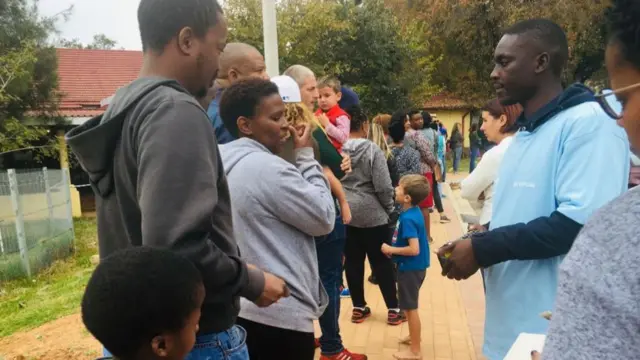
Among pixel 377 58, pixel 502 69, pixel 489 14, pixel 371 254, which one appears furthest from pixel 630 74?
pixel 377 58

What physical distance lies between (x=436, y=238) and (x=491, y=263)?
6.74 meters

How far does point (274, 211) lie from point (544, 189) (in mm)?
1086

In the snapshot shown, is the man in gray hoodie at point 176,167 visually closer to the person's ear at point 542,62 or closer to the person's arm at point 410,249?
the person's ear at point 542,62

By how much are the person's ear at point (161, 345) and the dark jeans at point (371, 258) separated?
3340mm

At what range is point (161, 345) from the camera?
1.41m

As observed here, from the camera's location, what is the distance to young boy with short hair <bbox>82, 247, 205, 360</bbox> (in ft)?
4.37

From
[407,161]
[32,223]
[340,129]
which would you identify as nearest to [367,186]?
[340,129]

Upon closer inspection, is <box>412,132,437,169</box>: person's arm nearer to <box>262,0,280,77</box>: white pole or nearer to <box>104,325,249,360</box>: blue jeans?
<box>262,0,280,77</box>: white pole

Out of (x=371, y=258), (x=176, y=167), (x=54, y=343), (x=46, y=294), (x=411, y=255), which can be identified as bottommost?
(x=46, y=294)

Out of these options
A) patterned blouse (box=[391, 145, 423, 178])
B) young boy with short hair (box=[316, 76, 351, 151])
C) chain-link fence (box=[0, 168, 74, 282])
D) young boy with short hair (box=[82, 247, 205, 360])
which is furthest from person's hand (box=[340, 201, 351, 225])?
chain-link fence (box=[0, 168, 74, 282])

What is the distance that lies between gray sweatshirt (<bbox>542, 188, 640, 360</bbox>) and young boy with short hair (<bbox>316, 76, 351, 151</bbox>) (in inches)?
140

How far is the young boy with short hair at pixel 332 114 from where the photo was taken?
4.52 metres

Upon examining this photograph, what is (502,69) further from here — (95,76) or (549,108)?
(95,76)

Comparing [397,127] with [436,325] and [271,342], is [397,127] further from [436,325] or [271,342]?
[271,342]
